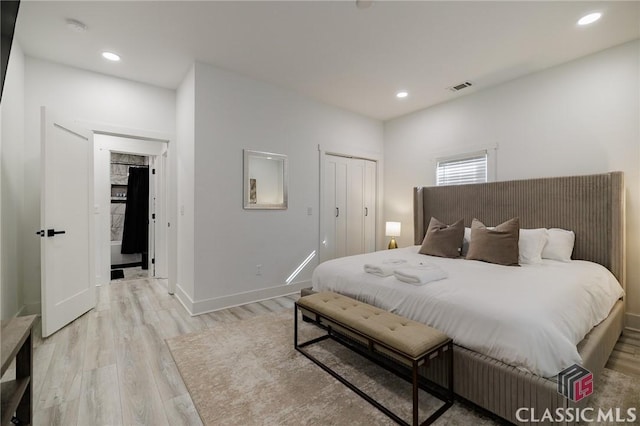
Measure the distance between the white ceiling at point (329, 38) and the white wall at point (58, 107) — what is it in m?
0.14

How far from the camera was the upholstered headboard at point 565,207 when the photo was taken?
8.52 feet

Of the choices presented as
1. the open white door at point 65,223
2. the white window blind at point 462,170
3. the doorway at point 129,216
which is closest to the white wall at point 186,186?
the open white door at point 65,223

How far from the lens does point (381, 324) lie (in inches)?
68.1

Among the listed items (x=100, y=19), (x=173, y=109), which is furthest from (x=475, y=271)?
(x=173, y=109)

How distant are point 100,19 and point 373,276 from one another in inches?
127

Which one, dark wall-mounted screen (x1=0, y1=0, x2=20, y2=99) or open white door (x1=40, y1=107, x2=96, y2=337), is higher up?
dark wall-mounted screen (x1=0, y1=0, x2=20, y2=99)

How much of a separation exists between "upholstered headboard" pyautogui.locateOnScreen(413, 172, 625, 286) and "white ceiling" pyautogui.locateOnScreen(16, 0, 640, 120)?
1371 mm

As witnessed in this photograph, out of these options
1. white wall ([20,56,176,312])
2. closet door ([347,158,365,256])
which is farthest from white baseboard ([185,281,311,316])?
white wall ([20,56,176,312])

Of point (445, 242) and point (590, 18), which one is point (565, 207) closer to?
point (445, 242)

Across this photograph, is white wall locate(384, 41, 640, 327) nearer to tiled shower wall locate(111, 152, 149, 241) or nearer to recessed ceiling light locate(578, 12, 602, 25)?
recessed ceiling light locate(578, 12, 602, 25)

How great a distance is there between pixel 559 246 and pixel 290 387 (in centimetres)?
288

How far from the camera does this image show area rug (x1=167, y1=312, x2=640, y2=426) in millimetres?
1579

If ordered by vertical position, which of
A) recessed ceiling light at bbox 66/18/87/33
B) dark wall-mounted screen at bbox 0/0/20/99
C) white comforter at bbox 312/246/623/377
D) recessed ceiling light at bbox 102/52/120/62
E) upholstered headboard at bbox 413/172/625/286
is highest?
recessed ceiling light at bbox 102/52/120/62

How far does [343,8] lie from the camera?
2.25m
